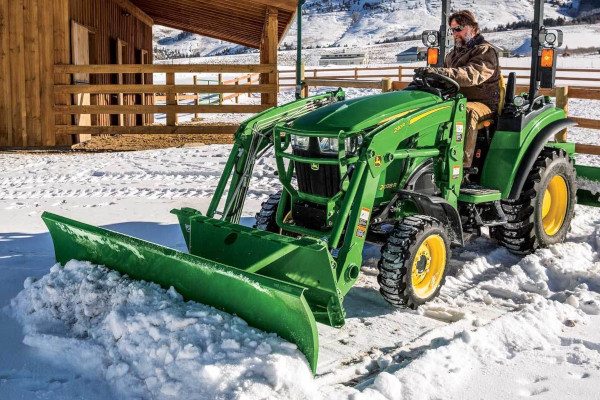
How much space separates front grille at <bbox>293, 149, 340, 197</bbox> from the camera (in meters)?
4.11

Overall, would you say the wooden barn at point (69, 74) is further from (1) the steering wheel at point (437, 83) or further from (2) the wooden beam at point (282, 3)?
(1) the steering wheel at point (437, 83)

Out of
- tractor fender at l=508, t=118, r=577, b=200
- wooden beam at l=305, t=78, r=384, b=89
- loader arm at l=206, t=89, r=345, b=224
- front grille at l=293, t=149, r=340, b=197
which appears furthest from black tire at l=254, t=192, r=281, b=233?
wooden beam at l=305, t=78, r=384, b=89

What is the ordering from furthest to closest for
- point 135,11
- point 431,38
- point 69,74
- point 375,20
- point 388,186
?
point 375,20
point 135,11
point 69,74
point 431,38
point 388,186

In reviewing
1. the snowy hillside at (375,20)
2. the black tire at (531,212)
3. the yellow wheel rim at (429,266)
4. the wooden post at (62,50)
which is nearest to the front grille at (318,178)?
the yellow wheel rim at (429,266)

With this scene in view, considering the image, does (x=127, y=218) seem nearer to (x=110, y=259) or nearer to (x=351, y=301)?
(x=110, y=259)

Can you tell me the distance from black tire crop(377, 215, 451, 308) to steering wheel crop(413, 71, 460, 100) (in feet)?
3.57

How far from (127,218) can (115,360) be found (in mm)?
3304

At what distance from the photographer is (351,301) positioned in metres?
4.23

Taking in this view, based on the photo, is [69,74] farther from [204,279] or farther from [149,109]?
[204,279]

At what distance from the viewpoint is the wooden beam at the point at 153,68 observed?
11359mm

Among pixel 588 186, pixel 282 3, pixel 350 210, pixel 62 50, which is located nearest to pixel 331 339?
pixel 350 210

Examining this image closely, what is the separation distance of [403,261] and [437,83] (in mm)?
1545

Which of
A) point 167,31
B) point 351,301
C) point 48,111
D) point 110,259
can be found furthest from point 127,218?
point 167,31

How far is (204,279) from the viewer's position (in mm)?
3449
